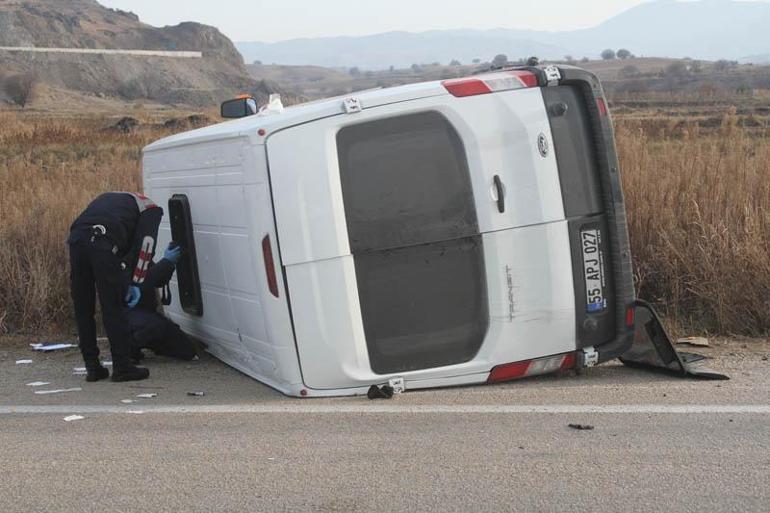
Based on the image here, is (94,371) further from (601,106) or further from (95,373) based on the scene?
(601,106)

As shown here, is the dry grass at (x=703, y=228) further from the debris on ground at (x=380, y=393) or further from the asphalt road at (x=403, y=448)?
the debris on ground at (x=380, y=393)

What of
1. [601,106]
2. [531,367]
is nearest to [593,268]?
[531,367]

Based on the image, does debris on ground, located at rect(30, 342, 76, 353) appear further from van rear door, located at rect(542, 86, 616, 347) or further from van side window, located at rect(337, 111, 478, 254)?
van rear door, located at rect(542, 86, 616, 347)

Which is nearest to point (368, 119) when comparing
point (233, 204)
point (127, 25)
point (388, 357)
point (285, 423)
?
point (233, 204)

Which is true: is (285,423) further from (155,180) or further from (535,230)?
(155,180)

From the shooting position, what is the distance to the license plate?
531 centimetres

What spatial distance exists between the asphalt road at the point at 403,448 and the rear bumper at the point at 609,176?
0.61m

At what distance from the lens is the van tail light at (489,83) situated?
5.03m

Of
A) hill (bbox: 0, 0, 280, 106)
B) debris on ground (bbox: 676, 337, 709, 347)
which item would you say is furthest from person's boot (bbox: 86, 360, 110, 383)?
hill (bbox: 0, 0, 280, 106)

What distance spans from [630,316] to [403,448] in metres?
1.89

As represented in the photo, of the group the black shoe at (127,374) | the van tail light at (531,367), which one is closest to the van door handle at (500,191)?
the van tail light at (531,367)

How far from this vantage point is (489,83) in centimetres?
508

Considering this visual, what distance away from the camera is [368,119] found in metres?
4.92

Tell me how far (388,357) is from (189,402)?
1277 mm
